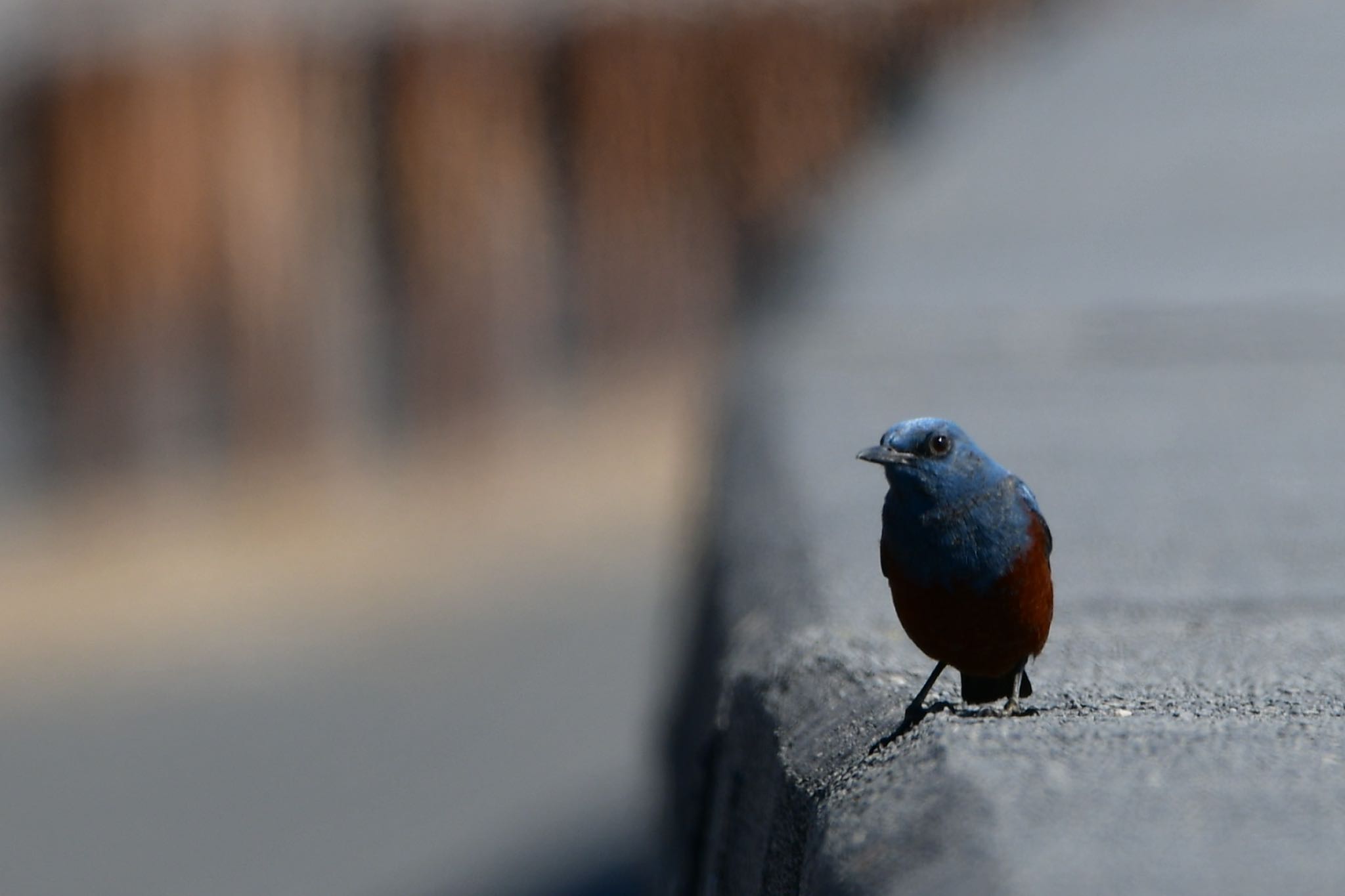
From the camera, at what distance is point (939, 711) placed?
5.91ft

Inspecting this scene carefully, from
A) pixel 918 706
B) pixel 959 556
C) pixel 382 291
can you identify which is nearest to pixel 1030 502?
pixel 959 556

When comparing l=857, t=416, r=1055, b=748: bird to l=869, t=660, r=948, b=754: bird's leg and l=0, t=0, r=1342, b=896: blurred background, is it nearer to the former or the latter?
l=869, t=660, r=948, b=754: bird's leg

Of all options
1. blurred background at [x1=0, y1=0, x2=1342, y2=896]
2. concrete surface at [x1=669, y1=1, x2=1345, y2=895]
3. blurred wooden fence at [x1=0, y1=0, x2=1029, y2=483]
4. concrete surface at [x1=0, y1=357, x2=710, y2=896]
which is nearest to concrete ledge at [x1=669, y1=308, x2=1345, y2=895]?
concrete surface at [x1=669, y1=1, x2=1345, y2=895]

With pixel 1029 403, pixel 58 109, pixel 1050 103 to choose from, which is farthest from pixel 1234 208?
pixel 58 109

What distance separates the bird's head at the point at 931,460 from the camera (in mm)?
1909

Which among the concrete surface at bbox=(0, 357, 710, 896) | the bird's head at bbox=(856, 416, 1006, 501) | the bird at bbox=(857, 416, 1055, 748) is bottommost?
the concrete surface at bbox=(0, 357, 710, 896)

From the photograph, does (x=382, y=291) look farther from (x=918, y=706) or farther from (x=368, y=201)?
(x=918, y=706)

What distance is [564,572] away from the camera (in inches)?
353

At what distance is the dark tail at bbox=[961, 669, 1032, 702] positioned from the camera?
6.54ft

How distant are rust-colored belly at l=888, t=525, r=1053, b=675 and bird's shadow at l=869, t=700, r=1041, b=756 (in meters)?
0.06

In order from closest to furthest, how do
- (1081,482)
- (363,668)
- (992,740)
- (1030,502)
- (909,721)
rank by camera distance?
(992,740)
(909,721)
(1030,502)
(1081,482)
(363,668)

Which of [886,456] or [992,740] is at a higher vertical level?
[886,456]

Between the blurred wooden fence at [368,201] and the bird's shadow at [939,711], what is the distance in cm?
781

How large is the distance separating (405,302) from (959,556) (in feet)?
28.0
